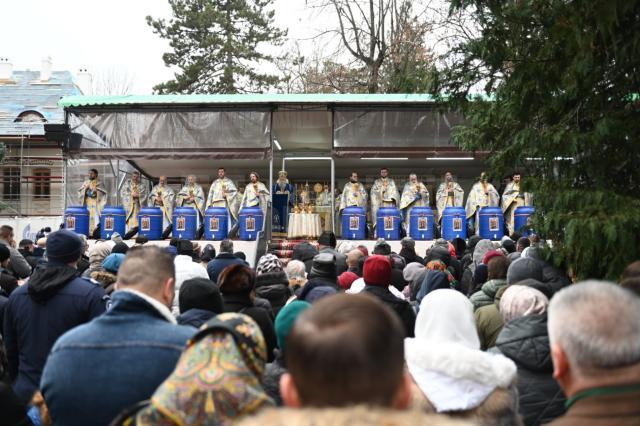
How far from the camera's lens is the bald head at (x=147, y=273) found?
114 inches

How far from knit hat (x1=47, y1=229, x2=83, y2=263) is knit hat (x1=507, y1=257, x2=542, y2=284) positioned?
9.28 feet

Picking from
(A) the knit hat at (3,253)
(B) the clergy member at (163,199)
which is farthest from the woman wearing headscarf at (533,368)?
(B) the clergy member at (163,199)

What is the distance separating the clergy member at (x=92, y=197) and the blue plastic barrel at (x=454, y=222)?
29.7 feet

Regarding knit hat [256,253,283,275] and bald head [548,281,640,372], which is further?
knit hat [256,253,283,275]

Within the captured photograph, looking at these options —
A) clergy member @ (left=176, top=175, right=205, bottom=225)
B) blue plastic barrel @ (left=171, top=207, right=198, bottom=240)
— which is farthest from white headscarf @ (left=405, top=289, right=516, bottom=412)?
clergy member @ (left=176, top=175, right=205, bottom=225)

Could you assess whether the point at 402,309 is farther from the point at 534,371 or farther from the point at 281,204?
the point at 281,204

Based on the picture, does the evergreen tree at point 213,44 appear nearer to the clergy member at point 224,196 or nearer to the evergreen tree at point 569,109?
the clergy member at point 224,196

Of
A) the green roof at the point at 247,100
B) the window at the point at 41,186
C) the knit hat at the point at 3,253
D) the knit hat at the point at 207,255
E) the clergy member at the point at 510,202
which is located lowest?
the knit hat at the point at 207,255

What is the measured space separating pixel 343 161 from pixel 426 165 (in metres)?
2.69

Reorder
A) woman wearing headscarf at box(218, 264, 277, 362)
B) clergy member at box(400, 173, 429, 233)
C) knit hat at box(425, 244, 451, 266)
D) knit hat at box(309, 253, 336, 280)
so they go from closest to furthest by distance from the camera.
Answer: woman wearing headscarf at box(218, 264, 277, 362) < knit hat at box(309, 253, 336, 280) < knit hat at box(425, 244, 451, 266) < clergy member at box(400, 173, 429, 233)

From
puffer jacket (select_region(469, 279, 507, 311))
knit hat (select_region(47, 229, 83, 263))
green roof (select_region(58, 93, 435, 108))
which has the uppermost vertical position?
green roof (select_region(58, 93, 435, 108))

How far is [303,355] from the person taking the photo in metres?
1.68

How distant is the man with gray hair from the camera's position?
2.16 m

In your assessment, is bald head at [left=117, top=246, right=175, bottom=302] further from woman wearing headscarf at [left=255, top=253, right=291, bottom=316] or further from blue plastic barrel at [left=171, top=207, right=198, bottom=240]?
blue plastic barrel at [left=171, top=207, right=198, bottom=240]
